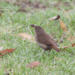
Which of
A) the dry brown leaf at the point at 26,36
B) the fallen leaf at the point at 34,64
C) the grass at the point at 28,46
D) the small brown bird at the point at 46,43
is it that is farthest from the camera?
the dry brown leaf at the point at 26,36

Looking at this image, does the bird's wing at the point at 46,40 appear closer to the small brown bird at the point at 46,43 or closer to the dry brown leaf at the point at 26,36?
the small brown bird at the point at 46,43

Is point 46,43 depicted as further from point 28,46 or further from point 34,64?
point 34,64

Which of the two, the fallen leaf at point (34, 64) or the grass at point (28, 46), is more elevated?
the fallen leaf at point (34, 64)

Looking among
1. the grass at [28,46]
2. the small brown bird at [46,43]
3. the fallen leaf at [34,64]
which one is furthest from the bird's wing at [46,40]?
the fallen leaf at [34,64]

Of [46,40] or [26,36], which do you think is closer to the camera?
[46,40]

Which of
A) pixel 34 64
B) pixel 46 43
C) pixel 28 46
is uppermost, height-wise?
pixel 46 43

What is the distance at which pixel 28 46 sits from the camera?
18.5 ft

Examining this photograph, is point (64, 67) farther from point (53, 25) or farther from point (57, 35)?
point (53, 25)

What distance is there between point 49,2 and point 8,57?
490cm

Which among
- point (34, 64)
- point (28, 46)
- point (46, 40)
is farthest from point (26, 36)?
point (34, 64)

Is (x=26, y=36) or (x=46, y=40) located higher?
(x=46, y=40)

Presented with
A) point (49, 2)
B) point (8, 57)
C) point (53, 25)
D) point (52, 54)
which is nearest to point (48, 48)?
point (52, 54)

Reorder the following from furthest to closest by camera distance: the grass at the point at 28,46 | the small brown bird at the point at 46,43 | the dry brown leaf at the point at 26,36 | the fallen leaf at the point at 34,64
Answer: the dry brown leaf at the point at 26,36 < the small brown bird at the point at 46,43 < the fallen leaf at the point at 34,64 < the grass at the point at 28,46

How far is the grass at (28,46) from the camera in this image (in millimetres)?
4473
